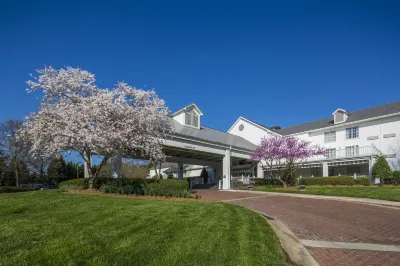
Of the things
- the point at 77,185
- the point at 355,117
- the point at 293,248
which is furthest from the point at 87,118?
the point at 355,117

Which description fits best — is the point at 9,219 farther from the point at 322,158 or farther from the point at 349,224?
the point at 322,158

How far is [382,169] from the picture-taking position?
992 inches

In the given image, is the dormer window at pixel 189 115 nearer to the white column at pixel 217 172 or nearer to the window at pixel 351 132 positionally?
the white column at pixel 217 172

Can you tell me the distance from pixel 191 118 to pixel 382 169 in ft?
62.6

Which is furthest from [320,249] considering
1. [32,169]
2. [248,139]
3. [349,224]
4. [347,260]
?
[32,169]

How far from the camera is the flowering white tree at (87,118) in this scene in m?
13.5

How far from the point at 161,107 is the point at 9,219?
1165 cm

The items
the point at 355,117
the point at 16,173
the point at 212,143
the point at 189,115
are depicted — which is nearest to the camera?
the point at 212,143

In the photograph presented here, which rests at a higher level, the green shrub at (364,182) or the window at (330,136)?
the window at (330,136)

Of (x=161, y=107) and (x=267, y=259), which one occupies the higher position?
(x=161, y=107)

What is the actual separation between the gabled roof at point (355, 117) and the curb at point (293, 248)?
25.7 m

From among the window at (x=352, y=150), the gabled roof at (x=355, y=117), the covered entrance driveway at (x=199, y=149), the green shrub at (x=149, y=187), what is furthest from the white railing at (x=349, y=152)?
the green shrub at (x=149, y=187)

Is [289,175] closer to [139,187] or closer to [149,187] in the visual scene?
[149,187]

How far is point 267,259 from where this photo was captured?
191 inches
